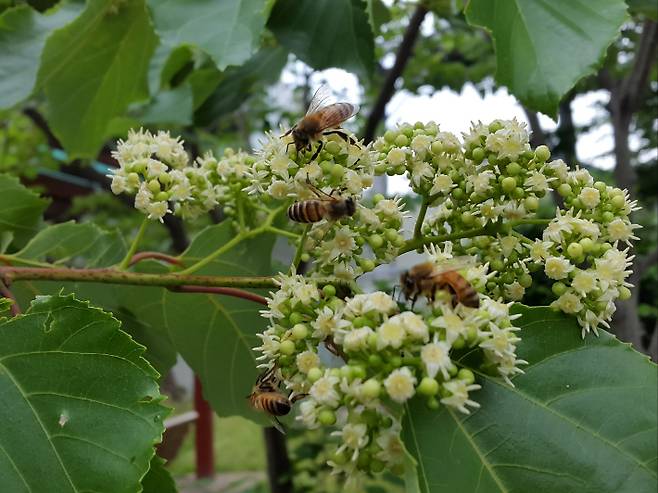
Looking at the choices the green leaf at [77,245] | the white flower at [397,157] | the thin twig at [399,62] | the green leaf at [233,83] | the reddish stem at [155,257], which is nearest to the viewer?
the white flower at [397,157]

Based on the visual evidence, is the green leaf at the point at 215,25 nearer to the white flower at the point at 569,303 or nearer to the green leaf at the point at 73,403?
the green leaf at the point at 73,403

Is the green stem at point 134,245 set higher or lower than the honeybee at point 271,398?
higher

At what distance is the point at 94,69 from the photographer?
2123 mm

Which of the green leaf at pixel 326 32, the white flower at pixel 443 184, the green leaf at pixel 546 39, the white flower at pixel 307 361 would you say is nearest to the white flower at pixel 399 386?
the white flower at pixel 307 361

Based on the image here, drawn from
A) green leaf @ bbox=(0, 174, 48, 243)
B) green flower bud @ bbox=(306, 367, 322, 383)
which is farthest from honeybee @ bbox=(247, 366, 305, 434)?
green leaf @ bbox=(0, 174, 48, 243)

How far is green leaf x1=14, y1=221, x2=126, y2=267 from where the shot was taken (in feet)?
5.44

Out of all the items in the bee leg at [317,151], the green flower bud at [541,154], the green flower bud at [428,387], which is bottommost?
the green flower bud at [428,387]

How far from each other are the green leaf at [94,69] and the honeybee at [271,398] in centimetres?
112

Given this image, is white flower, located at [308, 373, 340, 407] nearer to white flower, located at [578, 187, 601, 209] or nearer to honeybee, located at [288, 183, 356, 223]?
honeybee, located at [288, 183, 356, 223]

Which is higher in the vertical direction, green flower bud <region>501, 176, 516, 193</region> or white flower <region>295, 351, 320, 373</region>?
green flower bud <region>501, 176, 516, 193</region>

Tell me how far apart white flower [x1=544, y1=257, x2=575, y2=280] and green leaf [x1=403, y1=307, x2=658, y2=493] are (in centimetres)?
6

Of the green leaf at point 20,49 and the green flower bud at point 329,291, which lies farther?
the green leaf at point 20,49

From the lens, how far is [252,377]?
1.64m

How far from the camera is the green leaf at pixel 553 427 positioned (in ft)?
3.10
